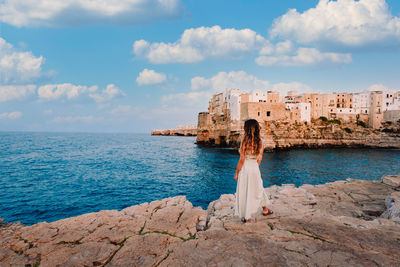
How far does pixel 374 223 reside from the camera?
18.3ft

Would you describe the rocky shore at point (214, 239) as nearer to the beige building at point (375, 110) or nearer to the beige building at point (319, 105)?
the beige building at point (319, 105)

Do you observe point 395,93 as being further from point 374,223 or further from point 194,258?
point 194,258

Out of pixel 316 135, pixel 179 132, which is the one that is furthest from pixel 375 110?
pixel 179 132

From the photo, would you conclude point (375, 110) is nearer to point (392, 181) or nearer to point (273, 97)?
point (273, 97)

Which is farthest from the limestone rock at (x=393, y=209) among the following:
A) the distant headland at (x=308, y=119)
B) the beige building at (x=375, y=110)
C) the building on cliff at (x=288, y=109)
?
the beige building at (x=375, y=110)

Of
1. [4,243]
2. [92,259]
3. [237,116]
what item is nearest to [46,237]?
[4,243]

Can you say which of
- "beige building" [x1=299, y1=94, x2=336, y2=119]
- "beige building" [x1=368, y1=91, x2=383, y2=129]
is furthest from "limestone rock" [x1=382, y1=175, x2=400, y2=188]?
"beige building" [x1=368, y1=91, x2=383, y2=129]

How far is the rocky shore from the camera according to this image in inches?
157

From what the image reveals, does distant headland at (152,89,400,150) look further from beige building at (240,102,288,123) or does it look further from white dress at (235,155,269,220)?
white dress at (235,155,269,220)

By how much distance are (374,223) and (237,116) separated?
48436 millimetres

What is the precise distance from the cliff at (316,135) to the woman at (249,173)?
43.5 metres

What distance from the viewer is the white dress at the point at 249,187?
5297 mm

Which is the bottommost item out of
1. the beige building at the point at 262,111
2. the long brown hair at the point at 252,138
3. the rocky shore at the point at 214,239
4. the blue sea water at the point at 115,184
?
the blue sea water at the point at 115,184

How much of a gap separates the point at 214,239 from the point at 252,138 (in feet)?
8.10
